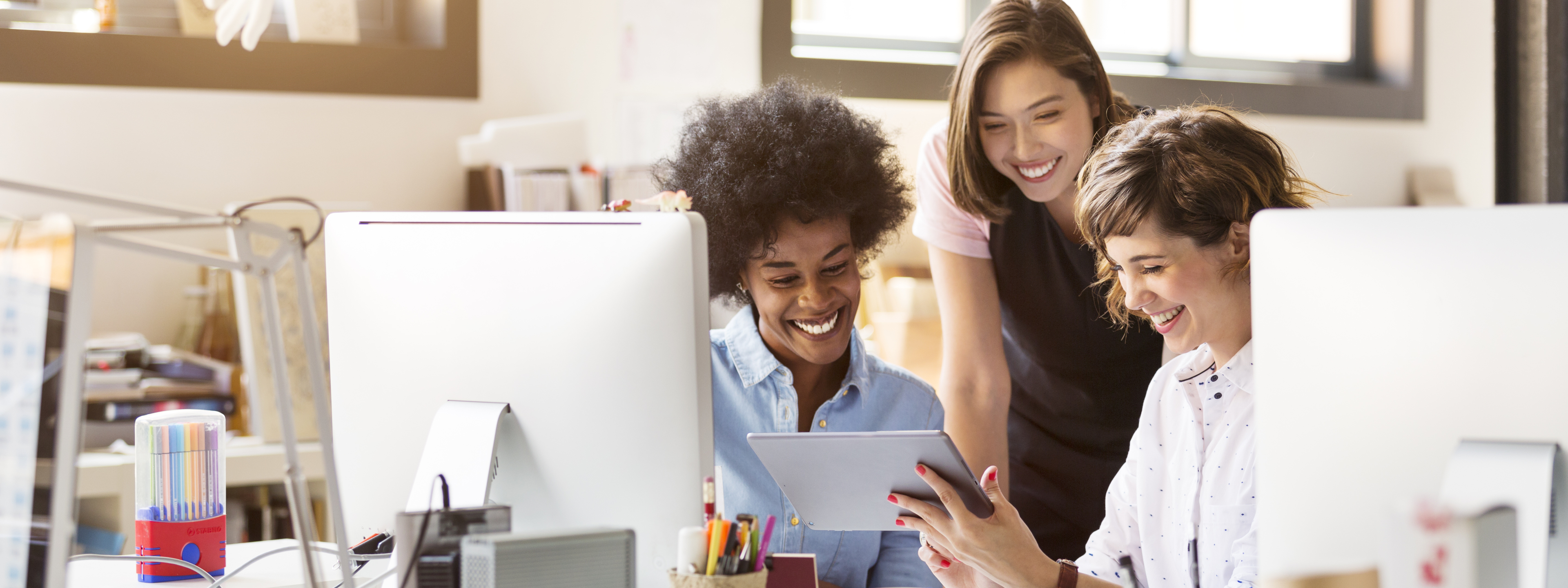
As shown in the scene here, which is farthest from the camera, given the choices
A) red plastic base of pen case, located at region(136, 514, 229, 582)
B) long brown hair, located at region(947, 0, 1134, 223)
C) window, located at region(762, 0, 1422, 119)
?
window, located at region(762, 0, 1422, 119)

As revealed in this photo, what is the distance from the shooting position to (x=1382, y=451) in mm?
650

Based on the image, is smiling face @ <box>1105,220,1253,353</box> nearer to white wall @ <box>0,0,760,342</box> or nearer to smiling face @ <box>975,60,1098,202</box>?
smiling face @ <box>975,60,1098,202</box>

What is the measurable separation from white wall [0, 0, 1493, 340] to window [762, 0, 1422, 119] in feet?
0.28

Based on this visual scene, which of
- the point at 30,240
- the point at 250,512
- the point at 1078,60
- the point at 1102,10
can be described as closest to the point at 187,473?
the point at 30,240

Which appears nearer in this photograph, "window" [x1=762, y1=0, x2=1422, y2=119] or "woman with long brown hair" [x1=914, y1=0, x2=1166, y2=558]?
"woman with long brown hair" [x1=914, y1=0, x2=1166, y2=558]

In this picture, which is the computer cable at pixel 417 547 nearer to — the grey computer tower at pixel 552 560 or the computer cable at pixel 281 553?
the grey computer tower at pixel 552 560

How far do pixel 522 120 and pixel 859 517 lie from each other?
1.51 m

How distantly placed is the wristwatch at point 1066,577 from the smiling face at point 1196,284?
10.1 inches

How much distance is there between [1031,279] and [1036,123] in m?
0.26

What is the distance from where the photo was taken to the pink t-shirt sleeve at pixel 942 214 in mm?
1626

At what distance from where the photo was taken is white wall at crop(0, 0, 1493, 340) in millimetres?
2094

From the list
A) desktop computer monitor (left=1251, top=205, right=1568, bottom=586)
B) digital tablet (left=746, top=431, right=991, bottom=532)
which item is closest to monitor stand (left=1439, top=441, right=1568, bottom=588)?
desktop computer monitor (left=1251, top=205, right=1568, bottom=586)

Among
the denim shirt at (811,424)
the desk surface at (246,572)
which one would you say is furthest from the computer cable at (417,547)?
the denim shirt at (811,424)

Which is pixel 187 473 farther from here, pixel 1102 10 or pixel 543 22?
pixel 1102 10
